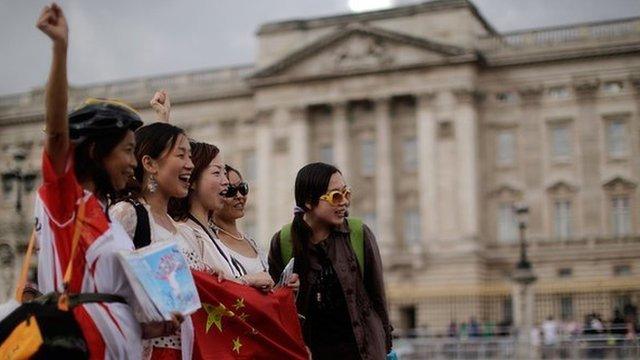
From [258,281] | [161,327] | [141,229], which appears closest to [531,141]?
[258,281]

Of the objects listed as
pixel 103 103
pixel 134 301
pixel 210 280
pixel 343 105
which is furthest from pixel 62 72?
pixel 343 105

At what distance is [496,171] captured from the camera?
46062 mm

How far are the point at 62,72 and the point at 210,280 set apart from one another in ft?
5.60

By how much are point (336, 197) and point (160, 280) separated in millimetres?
2516

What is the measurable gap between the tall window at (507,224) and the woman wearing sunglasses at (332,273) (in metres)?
38.8

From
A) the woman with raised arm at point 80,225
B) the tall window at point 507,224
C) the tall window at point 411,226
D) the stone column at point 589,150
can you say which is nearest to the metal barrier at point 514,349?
the tall window at point 507,224

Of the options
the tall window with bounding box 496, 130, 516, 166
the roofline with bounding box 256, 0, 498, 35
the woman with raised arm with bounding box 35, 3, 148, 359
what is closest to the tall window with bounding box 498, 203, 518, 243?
the tall window with bounding box 496, 130, 516, 166

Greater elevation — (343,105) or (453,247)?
(343,105)

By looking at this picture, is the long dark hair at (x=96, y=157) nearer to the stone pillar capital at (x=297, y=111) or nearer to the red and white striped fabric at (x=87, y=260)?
the red and white striped fabric at (x=87, y=260)

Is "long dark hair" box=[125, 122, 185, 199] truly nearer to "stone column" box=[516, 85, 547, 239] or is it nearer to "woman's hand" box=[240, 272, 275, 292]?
"woman's hand" box=[240, 272, 275, 292]

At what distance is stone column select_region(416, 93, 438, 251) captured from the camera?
4528 cm

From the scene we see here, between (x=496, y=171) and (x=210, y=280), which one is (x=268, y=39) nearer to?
(x=496, y=171)

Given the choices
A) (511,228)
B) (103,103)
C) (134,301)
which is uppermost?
(511,228)

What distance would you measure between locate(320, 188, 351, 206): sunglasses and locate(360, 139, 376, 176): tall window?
1632 inches
